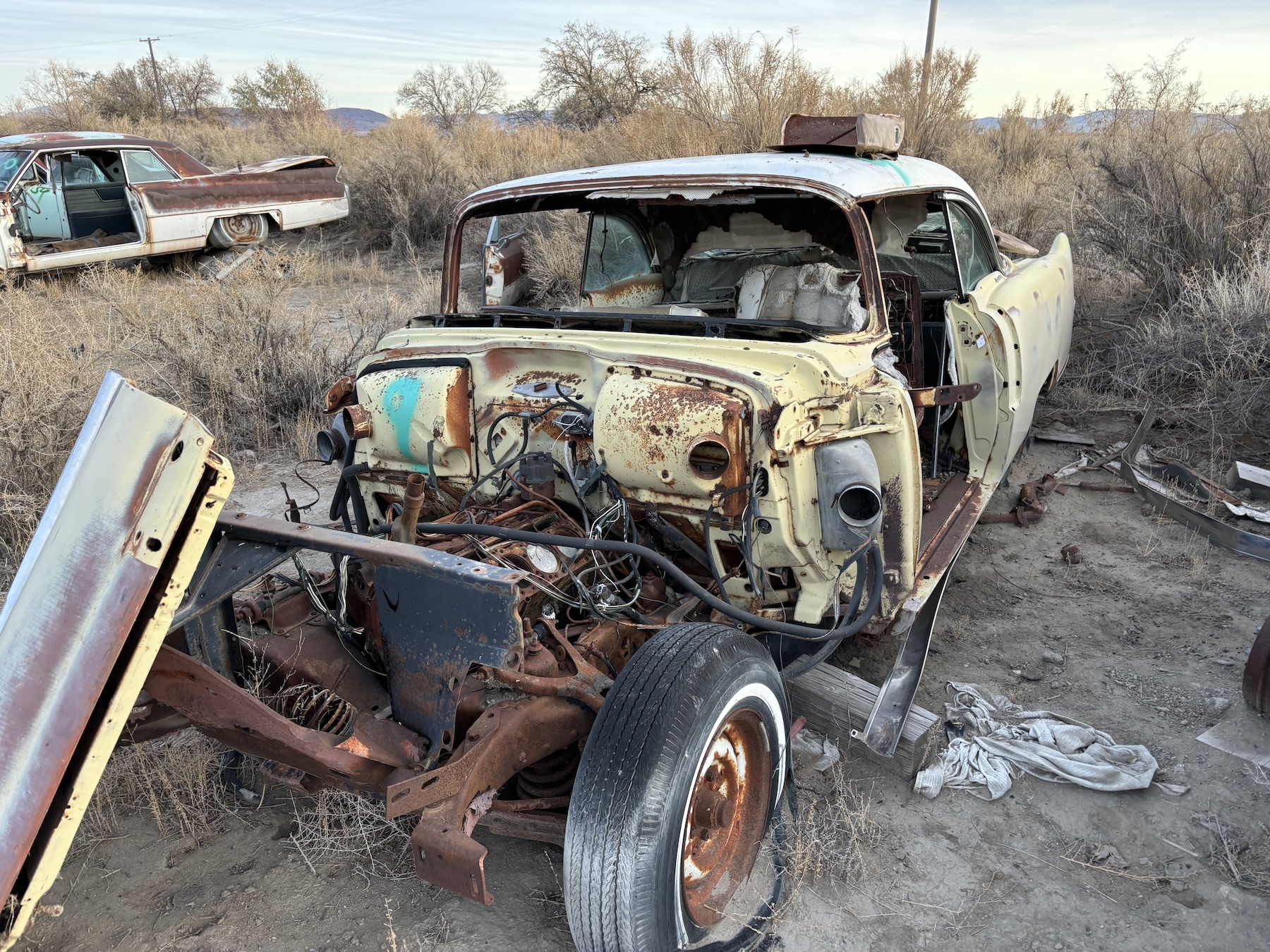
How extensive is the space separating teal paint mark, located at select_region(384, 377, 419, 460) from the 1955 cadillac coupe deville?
0.01 meters

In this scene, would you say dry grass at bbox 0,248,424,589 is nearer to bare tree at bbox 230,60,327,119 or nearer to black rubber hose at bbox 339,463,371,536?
black rubber hose at bbox 339,463,371,536

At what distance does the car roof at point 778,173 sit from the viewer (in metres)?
3.28

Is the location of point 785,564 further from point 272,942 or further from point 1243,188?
point 1243,188

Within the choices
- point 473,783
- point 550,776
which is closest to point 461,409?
point 550,776

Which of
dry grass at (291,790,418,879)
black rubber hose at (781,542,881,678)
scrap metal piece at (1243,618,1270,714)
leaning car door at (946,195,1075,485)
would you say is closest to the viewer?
dry grass at (291,790,418,879)

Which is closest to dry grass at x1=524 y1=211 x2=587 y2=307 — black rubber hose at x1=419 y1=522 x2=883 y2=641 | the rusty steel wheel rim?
black rubber hose at x1=419 y1=522 x2=883 y2=641

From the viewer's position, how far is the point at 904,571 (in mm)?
3010

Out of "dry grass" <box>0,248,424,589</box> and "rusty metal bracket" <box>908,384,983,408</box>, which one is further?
"dry grass" <box>0,248,424,589</box>

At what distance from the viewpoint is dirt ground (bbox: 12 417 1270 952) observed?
8.06ft

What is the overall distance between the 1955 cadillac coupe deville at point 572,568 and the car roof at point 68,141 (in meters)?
8.23

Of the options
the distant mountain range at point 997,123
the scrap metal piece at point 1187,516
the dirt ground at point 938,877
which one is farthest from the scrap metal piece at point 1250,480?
the distant mountain range at point 997,123

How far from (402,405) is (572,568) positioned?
981 mm

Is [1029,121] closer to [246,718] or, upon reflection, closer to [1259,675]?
[1259,675]

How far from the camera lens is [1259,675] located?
3.13 metres
